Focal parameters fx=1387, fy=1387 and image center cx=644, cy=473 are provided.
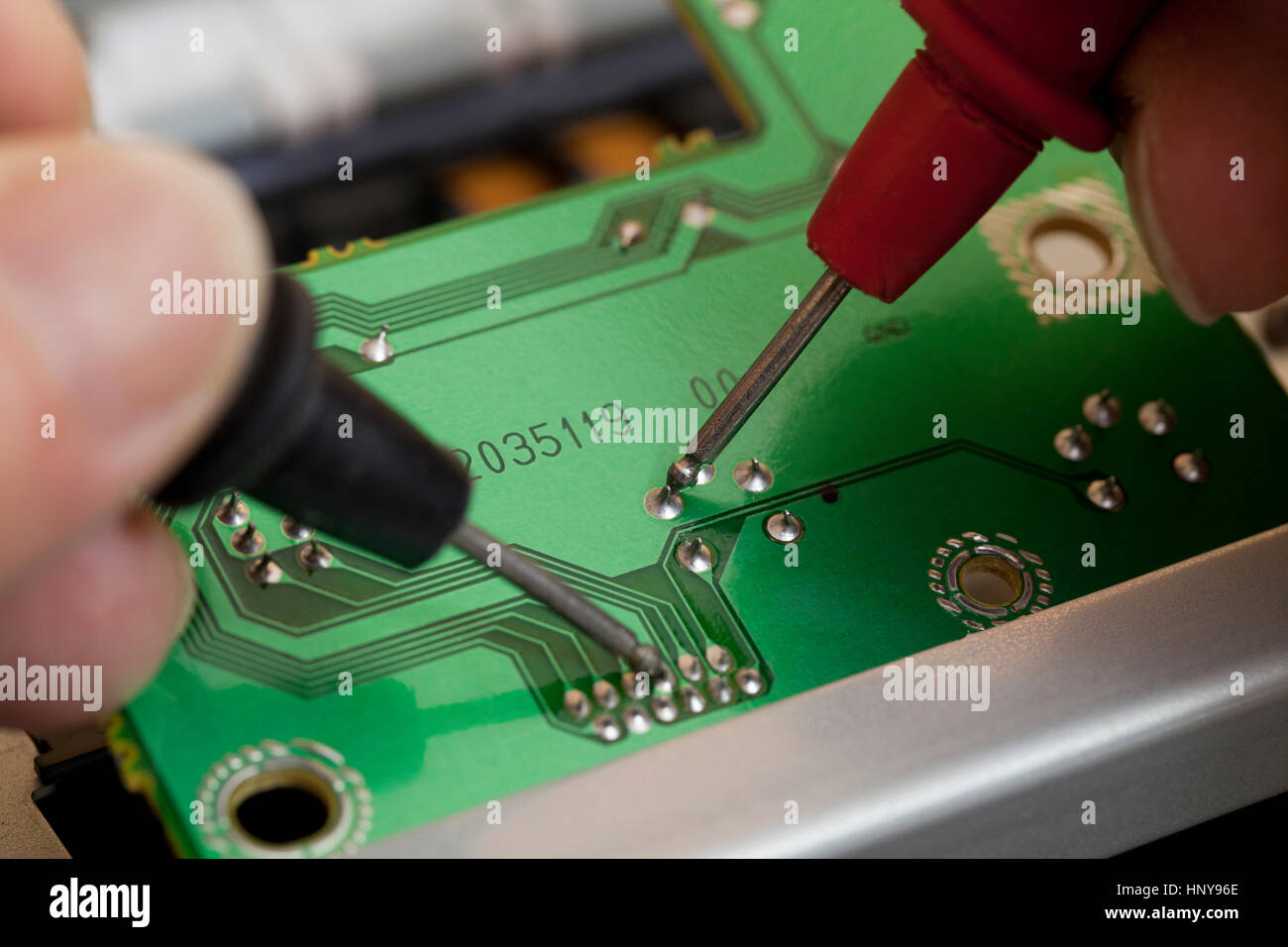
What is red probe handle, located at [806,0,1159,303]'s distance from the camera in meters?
0.75

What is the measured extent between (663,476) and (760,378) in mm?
99

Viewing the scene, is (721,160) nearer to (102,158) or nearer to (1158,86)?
(1158,86)

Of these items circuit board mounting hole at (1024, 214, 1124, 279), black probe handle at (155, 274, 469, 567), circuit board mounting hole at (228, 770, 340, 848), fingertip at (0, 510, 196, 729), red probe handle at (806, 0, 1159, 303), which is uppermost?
circuit board mounting hole at (1024, 214, 1124, 279)

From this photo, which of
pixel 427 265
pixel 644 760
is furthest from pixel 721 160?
pixel 644 760

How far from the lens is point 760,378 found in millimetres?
900

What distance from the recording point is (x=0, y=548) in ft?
1.77

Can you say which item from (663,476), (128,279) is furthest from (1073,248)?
(128,279)

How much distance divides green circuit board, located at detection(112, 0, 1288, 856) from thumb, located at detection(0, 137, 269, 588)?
0.28 m

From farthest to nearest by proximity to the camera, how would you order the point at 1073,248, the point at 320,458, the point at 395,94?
the point at 395,94 → the point at 1073,248 → the point at 320,458

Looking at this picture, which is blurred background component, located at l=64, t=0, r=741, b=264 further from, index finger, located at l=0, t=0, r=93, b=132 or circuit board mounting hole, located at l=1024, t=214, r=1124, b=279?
index finger, located at l=0, t=0, r=93, b=132

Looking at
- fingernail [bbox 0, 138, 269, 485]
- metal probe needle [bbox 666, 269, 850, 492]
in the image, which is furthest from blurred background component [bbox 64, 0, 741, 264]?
fingernail [bbox 0, 138, 269, 485]

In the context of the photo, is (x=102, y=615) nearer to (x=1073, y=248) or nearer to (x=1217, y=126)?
(x=1217, y=126)
